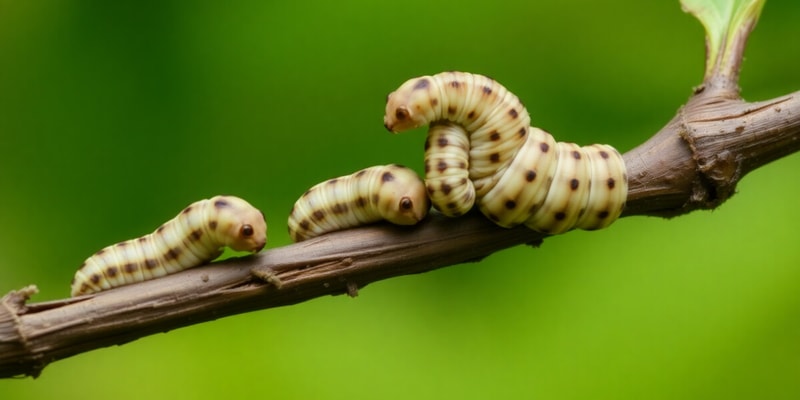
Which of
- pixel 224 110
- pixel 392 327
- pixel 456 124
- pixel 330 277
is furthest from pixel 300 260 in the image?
pixel 224 110

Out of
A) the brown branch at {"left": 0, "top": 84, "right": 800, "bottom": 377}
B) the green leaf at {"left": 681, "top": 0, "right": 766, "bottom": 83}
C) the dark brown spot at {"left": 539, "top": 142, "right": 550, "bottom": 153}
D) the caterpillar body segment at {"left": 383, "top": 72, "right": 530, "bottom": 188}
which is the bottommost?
the brown branch at {"left": 0, "top": 84, "right": 800, "bottom": 377}

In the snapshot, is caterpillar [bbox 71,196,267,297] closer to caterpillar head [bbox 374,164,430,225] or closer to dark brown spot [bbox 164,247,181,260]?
dark brown spot [bbox 164,247,181,260]

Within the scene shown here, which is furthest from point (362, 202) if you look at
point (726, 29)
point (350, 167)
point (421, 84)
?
point (350, 167)

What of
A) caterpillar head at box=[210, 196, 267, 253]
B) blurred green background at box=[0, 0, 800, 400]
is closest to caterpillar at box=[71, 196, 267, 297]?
caterpillar head at box=[210, 196, 267, 253]

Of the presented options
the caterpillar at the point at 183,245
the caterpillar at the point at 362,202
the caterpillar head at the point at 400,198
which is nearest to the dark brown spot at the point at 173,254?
the caterpillar at the point at 183,245

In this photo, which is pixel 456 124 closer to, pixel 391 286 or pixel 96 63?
pixel 391 286
